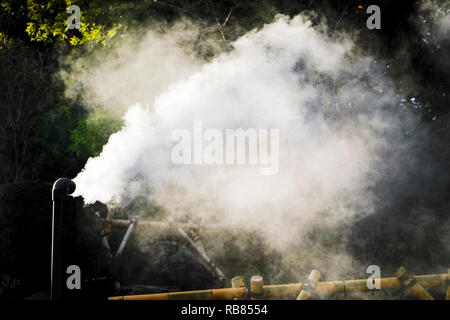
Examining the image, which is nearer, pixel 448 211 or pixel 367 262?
pixel 367 262

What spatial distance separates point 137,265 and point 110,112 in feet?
16.9

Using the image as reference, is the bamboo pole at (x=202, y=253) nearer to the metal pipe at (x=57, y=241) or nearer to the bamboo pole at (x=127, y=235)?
the bamboo pole at (x=127, y=235)

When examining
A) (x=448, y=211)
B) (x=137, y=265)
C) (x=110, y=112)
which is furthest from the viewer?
(x=110, y=112)

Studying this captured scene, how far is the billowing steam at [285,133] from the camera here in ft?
20.0

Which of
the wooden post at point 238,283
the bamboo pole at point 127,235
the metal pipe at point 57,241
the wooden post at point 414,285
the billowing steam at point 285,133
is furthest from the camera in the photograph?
the billowing steam at point 285,133

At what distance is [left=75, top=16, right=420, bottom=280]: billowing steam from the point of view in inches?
240

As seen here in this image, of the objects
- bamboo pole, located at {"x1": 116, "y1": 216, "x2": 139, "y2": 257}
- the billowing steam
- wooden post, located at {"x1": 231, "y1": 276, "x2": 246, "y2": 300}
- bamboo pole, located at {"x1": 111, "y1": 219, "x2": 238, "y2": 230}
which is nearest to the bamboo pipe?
wooden post, located at {"x1": 231, "y1": 276, "x2": 246, "y2": 300}

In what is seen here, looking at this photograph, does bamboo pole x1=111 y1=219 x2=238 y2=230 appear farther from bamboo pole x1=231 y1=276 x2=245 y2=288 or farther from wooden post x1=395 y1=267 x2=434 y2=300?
wooden post x1=395 y1=267 x2=434 y2=300

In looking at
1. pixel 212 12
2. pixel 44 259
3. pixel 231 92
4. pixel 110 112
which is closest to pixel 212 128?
Result: pixel 231 92

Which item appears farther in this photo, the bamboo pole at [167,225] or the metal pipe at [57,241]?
the bamboo pole at [167,225]

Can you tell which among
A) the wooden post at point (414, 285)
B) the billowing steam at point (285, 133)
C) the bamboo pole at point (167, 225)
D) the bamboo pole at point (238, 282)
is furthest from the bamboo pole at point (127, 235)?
the wooden post at point (414, 285)
